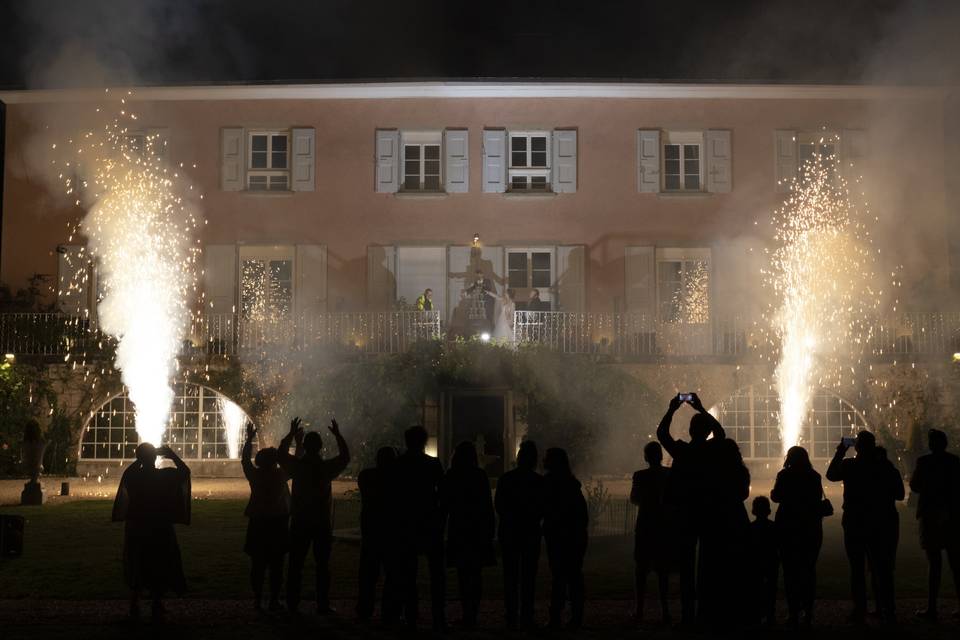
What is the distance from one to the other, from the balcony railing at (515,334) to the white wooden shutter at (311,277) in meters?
1.29

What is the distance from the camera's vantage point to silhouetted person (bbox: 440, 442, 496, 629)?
7.22 meters

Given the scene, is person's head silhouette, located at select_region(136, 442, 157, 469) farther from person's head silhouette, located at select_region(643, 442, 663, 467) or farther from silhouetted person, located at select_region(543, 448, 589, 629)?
person's head silhouette, located at select_region(643, 442, 663, 467)

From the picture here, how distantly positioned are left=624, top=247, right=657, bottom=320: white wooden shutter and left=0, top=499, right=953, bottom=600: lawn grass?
8.83 metres

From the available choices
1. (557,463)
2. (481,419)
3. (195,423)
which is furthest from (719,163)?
(557,463)

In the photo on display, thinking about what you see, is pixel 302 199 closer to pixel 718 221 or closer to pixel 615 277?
pixel 615 277

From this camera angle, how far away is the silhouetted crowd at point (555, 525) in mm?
7152

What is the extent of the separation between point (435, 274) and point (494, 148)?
9.17 ft

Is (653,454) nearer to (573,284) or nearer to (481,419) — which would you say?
(481,419)

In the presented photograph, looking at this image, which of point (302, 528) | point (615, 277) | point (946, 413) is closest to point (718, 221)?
point (615, 277)

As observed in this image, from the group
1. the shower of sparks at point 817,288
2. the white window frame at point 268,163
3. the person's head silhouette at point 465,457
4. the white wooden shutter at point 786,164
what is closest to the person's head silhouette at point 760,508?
the person's head silhouette at point 465,457

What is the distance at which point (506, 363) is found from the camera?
1827cm

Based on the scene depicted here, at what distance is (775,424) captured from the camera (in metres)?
20.2

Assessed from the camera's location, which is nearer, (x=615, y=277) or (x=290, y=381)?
(x=290, y=381)

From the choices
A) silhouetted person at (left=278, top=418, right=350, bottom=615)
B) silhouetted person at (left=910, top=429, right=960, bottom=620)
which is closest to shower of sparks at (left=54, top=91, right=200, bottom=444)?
silhouetted person at (left=278, top=418, right=350, bottom=615)
